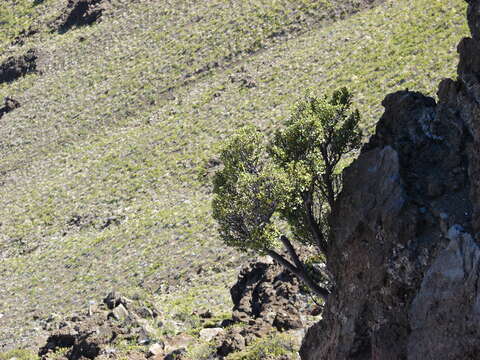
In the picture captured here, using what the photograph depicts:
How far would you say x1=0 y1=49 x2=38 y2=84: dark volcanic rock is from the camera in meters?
87.2

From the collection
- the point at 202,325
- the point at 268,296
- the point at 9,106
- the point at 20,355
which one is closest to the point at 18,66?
the point at 9,106

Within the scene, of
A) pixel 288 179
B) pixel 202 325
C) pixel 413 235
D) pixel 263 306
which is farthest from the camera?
pixel 202 325

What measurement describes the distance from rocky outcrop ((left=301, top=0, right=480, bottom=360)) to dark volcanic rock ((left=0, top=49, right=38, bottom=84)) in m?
80.0

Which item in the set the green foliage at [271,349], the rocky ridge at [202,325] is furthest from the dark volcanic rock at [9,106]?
the green foliage at [271,349]

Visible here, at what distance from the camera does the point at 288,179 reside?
17.7 m

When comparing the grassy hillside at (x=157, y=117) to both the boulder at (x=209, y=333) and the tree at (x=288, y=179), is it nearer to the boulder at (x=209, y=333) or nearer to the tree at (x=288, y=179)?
the boulder at (x=209, y=333)

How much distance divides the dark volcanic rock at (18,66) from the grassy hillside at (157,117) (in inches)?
73.7

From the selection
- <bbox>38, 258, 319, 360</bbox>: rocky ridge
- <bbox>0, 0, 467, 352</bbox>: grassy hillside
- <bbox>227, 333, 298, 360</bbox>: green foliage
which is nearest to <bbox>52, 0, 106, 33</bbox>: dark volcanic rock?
<bbox>0, 0, 467, 352</bbox>: grassy hillside

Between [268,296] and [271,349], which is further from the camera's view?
[268,296]

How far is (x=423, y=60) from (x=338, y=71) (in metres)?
9.11

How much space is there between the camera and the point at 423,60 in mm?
46906

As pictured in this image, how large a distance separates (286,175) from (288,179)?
0.14 m

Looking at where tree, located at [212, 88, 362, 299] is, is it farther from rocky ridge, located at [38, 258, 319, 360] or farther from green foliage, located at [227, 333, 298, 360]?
rocky ridge, located at [38, 258, 319, 360]

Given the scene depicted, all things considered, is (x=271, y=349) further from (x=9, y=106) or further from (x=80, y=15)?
(x=80, y=15)
